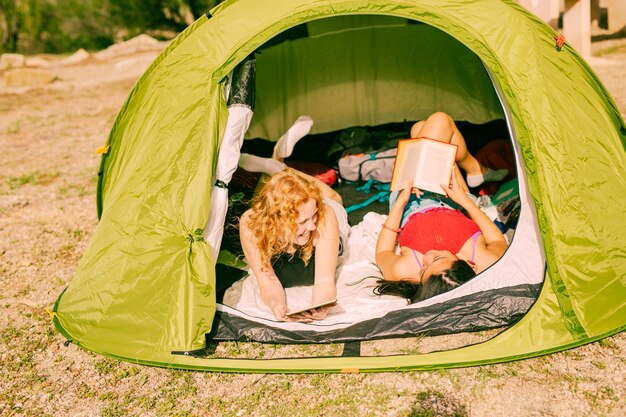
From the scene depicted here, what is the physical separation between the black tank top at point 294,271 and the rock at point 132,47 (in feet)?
31.8

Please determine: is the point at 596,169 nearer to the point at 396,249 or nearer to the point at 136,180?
the point at 396,249

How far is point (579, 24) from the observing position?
7.06 metres

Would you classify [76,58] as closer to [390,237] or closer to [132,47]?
[132,47]

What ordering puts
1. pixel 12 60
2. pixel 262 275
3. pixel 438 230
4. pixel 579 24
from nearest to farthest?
1. pixel 262 275
2. pixel 438 230
3. pixel 579 24
4. pixel 12 60

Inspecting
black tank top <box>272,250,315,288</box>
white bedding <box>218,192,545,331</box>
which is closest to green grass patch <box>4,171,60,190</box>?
white bedding <box>218,192,545,331</box>

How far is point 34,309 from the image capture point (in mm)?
3184

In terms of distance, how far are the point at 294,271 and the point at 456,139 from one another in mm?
1173

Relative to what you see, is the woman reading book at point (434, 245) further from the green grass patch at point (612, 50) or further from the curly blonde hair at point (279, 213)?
the green grass patch at point (612, 50)

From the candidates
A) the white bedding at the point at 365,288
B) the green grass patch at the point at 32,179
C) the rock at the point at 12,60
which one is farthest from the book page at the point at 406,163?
the rock at the point at 12,60

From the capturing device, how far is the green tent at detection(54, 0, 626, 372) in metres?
2.39

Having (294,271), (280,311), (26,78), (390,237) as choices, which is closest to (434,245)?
(390,237)

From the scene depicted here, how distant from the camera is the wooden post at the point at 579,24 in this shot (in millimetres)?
7035

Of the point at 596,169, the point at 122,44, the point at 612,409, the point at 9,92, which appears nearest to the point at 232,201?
the point at 596,169

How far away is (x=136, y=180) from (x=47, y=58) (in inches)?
426
